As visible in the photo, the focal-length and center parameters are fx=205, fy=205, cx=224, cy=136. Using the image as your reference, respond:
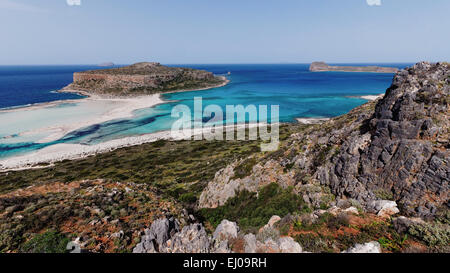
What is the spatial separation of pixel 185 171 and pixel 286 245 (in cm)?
3094

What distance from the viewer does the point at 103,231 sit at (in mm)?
14133

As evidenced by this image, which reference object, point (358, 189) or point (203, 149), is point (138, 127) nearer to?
point (203, 149)

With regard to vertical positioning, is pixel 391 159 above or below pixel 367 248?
above

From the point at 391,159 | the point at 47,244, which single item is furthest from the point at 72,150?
the point at 391,159

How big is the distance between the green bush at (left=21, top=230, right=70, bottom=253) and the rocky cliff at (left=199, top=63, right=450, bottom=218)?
41.2 feet

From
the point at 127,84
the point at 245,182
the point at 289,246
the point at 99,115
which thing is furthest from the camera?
the point at 127,84

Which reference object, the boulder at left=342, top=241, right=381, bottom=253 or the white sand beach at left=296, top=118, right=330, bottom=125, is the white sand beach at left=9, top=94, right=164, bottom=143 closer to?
the white sand beach at left=296, top=118, right=330, bottom=125

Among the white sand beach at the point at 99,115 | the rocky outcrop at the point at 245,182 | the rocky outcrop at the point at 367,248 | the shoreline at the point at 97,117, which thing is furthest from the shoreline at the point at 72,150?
the rocky outcrop at the point at 367,248

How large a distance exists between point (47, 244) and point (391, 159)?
72.5 feet

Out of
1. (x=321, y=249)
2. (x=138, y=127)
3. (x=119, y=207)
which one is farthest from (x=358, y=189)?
(x=138, y=127)

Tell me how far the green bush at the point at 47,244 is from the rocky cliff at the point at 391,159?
12.5m

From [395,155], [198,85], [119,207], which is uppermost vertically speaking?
[198,85]

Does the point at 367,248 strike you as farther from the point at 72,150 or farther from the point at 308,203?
the point at 72,150

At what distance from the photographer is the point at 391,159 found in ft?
44.0
